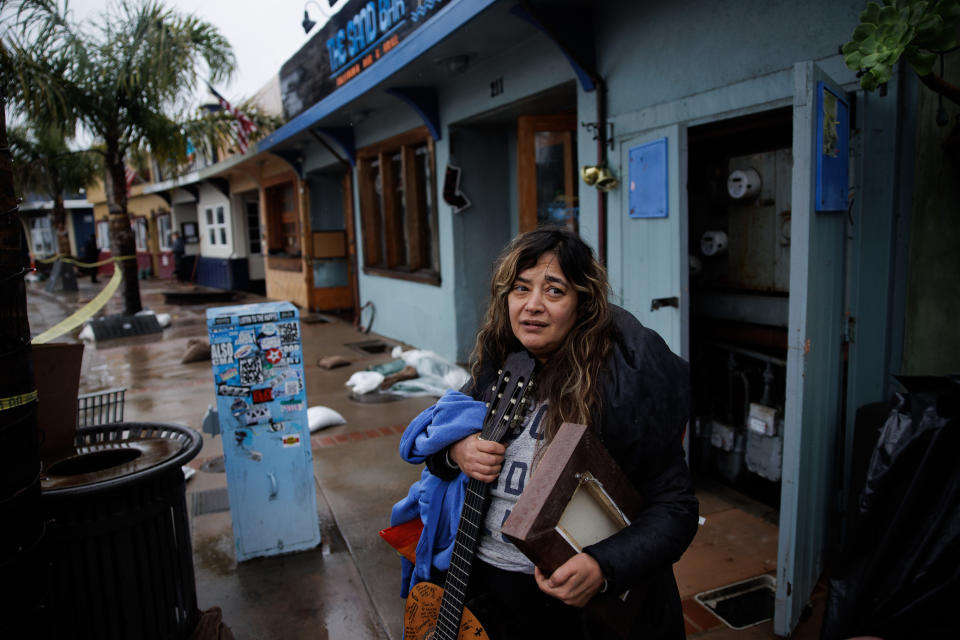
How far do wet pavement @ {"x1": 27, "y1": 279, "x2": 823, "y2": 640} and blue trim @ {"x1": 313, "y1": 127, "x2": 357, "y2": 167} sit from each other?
14.6 feet

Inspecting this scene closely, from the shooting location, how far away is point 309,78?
34.0 ft

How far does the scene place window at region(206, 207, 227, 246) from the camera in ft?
61.9

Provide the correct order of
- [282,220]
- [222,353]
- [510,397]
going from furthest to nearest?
[282,220], [222,353], [510,397]

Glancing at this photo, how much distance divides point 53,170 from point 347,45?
48.0ft

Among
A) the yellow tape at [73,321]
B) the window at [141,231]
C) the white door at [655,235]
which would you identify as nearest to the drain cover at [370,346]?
the yellow tape at [73,321]

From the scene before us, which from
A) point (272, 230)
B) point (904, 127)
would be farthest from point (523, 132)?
point (272, 230)

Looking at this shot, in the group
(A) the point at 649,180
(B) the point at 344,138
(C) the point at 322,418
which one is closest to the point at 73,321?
(C) the point at 322,418

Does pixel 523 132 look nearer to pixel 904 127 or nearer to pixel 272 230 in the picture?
pixel 904 127

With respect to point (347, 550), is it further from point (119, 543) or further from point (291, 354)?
point (119, 543)

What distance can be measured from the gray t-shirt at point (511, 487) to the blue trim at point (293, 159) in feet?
37.8

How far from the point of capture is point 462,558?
65.0 inches

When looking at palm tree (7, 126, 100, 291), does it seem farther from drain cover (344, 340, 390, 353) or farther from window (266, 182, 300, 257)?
drain cover (344, 340, 390, 353)

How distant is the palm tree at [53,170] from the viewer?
16.3m

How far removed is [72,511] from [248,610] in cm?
116
